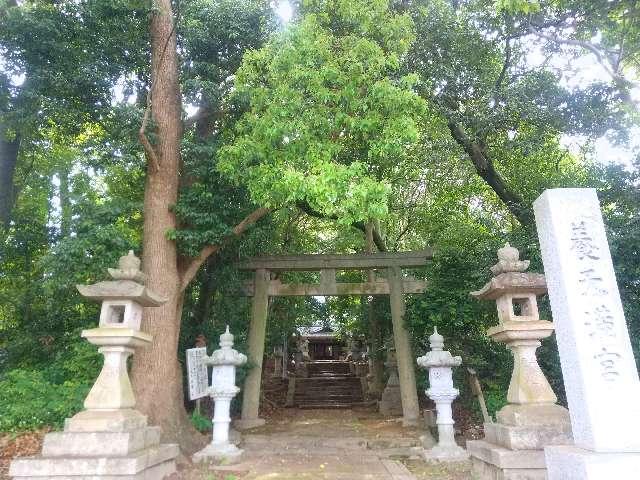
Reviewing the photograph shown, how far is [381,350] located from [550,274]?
448 inches

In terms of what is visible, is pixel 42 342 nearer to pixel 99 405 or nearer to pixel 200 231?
pixel 200 231

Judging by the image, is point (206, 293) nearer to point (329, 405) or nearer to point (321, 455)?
point (321, 455)

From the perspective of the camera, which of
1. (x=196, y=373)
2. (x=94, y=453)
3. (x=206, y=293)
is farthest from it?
(x=206, y=293)

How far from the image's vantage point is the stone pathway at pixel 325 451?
633 cm

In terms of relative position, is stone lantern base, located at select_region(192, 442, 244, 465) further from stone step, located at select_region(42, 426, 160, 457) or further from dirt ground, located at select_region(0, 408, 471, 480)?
stone step, located at select_region(42, 426, 160, 457)

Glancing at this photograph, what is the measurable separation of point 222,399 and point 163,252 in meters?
2.66

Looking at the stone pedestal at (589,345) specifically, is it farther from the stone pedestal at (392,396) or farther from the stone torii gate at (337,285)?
the stone pedestal at (392,396)

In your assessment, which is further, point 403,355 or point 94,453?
point 403,355

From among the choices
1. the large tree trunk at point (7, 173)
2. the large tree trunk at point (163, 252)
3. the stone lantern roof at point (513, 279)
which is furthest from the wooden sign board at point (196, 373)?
the large tree trunk at point (7, 173)

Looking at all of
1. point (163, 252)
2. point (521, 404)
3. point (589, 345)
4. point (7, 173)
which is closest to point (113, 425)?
point (163, 252)

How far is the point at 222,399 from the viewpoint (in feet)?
24.9

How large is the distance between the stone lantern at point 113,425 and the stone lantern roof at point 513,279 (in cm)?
462

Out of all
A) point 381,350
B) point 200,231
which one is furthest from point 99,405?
→ point 381,350

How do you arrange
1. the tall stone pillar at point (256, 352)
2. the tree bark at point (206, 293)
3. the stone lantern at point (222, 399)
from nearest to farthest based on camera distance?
the stone lantern at point (222, 399)
the tree bark at point (206, 293)
the tall stone pillar at point (256, 352)
